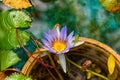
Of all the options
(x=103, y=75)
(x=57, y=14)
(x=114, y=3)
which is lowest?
(x=103, y=75)

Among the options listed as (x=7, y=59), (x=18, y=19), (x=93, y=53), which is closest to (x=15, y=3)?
(x=18, y=19)

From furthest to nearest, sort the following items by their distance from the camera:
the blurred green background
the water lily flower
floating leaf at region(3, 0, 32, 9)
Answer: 1. the blurred green background
2. floating leaf at region(3, 0, 32, 9)
3. the water lily flower

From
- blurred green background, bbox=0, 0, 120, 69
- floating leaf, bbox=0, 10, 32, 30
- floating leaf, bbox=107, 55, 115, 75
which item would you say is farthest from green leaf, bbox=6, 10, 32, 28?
floating leaf, bbox=107, 55, 115, 75

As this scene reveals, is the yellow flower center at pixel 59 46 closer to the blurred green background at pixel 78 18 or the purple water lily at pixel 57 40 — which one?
the purple water lily at pixel 57 40

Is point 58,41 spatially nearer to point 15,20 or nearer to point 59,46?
point 59,46

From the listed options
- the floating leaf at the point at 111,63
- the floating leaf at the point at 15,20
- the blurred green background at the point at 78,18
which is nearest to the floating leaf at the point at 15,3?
the floating leaf at the point at 15,20

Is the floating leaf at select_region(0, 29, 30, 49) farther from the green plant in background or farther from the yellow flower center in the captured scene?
the yellow flower center

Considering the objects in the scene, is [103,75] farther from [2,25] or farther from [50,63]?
[2,25]

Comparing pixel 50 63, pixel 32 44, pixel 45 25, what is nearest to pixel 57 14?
pixel 45 25
